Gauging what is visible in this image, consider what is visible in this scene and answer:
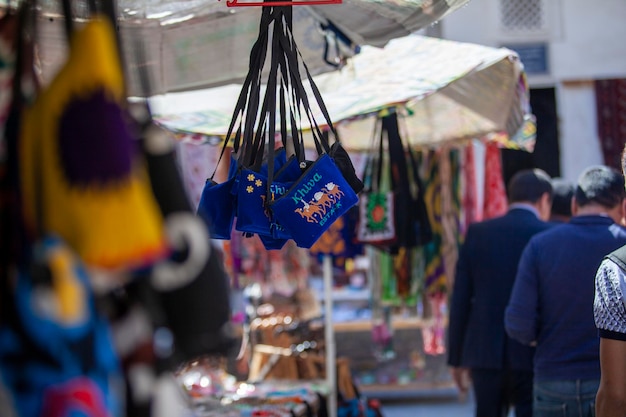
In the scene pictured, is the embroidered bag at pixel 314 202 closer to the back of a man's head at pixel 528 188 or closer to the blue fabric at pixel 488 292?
the blue fabric at pixel 488 292

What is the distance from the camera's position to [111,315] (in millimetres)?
1100

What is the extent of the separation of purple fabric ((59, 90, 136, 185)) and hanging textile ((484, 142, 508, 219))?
5287mm

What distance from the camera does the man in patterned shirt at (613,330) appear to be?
8.66 ft

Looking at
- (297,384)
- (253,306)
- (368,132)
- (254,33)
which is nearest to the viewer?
(254,33)

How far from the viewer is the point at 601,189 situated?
12.3 feet

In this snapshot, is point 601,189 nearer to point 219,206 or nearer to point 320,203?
point 320,203

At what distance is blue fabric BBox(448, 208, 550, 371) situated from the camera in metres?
4.56

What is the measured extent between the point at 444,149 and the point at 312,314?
6.48 ft

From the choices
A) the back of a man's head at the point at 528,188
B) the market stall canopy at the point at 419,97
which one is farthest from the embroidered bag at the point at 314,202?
the back of a man's head at the point at 528,188

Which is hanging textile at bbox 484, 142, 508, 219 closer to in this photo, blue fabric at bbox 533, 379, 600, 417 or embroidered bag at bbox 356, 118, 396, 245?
embroidered bag at bbox 356, 118, 396, 245

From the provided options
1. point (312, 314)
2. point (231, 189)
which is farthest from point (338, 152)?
point (312, 314)

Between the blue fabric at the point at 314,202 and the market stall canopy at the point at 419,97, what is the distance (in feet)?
3.92

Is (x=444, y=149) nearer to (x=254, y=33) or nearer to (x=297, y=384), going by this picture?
(x=297, y=384)

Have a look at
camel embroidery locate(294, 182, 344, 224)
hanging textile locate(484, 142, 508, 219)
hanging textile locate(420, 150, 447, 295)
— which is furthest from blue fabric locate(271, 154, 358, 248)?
hanging textile locate(484, 142, 508, 219)
